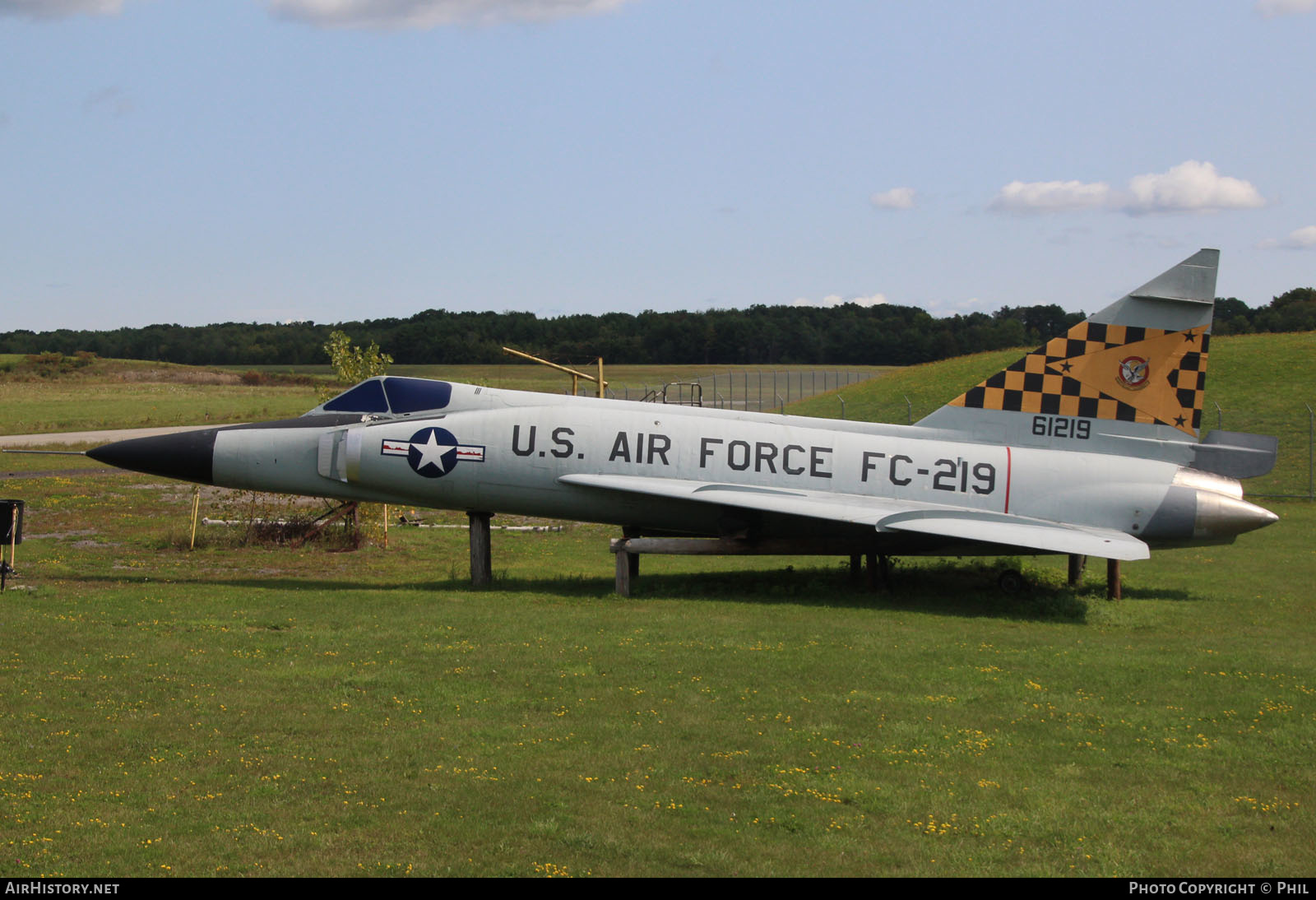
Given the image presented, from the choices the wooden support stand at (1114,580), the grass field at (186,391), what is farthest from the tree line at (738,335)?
the wooden support stand at (1114,580)

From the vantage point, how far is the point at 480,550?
1680cm

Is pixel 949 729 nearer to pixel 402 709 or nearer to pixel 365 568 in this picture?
pixel 402 709

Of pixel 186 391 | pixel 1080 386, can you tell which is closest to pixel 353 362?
pixel 1080 386

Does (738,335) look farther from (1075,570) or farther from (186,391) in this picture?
(1075,570)

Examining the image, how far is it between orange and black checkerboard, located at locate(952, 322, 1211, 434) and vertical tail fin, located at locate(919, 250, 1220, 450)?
13 mm

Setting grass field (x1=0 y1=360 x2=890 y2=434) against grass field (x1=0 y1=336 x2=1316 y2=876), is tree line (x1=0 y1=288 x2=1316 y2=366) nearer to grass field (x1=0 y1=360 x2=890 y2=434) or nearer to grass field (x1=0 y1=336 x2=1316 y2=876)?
grass field (x1=0 y1=360 x2=890 y2=434)

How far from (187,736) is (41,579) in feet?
30.9

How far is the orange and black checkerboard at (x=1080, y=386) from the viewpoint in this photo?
54.2 ft

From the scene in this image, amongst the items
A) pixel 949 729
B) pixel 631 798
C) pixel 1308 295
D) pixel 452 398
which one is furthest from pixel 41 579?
pixel 1308 295

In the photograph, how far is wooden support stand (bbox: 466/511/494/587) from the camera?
16.7 metres

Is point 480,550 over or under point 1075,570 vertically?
over

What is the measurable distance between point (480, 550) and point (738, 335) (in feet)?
313

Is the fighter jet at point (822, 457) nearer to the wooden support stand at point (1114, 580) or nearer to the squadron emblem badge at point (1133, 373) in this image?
the squadron emblem badge at point (1133, 373)

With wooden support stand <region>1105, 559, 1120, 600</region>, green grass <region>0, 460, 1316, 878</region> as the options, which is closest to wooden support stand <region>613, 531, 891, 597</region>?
green grass <region>0, 460, 1316, 878</region>
